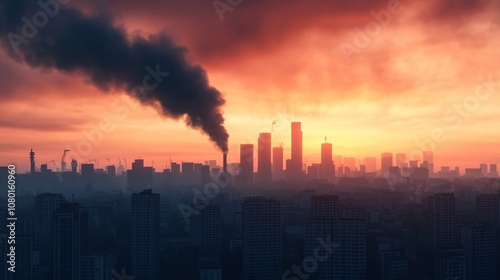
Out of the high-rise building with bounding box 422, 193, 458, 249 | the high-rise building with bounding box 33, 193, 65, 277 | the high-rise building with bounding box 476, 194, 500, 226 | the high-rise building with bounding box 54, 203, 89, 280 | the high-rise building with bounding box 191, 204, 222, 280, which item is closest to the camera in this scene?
the high-rise building with bounding box 54, 203, 89, 280

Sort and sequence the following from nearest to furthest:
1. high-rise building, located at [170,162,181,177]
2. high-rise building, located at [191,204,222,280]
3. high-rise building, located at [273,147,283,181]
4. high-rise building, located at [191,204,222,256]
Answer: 1. high-rise building, located at [191,204,222,280]
2. high-rise building, located at [191,204,222,256]
3. high-rise building, located at [273,147,283,181]
4. high-rise building, located at [170,162,181,177]

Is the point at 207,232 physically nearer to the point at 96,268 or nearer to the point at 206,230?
the point at 206,230

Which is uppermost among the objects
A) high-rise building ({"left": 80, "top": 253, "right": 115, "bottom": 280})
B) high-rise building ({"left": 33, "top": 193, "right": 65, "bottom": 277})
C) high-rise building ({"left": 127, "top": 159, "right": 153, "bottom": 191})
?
high-rise building ({"left": 127, "top": 159, "right": 153, "bottom": 191})

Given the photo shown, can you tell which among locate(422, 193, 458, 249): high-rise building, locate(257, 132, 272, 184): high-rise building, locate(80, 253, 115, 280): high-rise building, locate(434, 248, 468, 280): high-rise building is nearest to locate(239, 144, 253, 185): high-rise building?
locate(257, 132, 272, 184): high-rise building

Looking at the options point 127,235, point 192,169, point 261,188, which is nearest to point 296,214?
point 127,235

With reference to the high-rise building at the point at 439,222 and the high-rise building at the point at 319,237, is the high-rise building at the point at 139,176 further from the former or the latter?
the high-rise building at the point at 319,237

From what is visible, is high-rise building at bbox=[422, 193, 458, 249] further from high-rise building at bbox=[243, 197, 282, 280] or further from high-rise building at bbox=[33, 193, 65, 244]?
high-rise building at bbox=[33, 193, 65, 244]

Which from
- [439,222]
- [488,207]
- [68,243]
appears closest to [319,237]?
[439,222]
